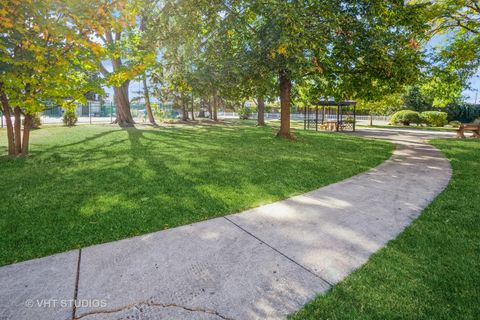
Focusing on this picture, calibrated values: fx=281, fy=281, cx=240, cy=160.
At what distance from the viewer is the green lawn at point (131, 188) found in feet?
12.5

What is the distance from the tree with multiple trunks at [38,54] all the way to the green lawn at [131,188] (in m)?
1.98

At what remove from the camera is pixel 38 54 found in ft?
23.0

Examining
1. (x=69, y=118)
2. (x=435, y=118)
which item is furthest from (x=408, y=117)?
(x=69, y=118)

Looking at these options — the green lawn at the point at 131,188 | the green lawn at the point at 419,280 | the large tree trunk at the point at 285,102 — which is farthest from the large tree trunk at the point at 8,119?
the large tree trunk at the point at 285,102

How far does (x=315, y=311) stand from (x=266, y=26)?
A: 439 inches

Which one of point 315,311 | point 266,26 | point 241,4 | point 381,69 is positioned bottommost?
point 315,311

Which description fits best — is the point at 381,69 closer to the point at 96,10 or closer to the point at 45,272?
the point at 96,10

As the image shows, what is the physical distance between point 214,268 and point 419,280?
203cm

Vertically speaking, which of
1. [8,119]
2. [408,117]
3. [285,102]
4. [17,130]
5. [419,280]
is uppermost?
[285,102]

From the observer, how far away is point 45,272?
286 centimetres

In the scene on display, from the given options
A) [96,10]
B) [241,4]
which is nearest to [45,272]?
[96,10]

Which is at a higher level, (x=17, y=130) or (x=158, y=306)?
(x=17, y=130)

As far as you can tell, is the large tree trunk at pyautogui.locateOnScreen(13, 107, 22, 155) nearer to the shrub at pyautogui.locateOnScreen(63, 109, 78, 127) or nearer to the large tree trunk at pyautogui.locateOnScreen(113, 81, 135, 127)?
the large tree trunk at pyautogui.locateOnScreen(113, 81, 135, 127)

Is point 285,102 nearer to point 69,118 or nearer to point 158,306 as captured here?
point 158,306
